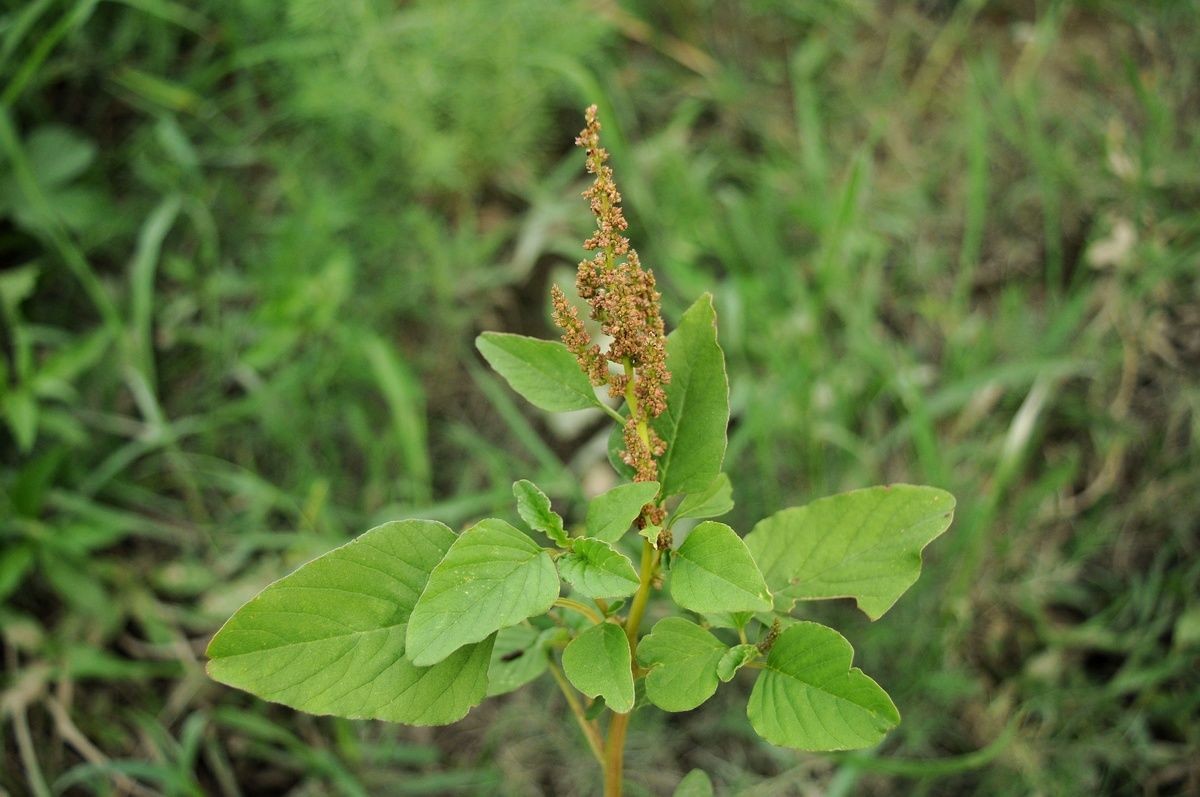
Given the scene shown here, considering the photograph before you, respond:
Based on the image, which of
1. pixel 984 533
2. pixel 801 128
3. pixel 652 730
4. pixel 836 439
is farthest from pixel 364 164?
pixel 984 533

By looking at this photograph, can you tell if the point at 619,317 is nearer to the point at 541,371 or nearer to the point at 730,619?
the point at 541,371

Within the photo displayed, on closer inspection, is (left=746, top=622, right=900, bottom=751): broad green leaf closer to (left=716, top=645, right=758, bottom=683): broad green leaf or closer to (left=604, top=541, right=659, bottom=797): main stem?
(left=716, top=645, right=758, bottom=683): broad green leaf

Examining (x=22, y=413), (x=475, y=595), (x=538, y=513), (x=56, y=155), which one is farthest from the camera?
(x=56, y=155)

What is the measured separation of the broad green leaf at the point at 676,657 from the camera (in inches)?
37.3

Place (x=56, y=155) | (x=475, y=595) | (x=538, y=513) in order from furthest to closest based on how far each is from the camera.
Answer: (x=56, y=155)
(x=538, y=513)
(x=475, y=595)

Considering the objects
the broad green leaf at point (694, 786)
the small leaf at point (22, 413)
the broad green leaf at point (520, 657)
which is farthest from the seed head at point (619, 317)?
the small leaf at point (22, 413)

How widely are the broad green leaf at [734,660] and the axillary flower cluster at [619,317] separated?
7.2 inches

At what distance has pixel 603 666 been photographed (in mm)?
924

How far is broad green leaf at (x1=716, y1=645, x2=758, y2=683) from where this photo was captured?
931 mm

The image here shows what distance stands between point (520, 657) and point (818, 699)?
0.34 meters

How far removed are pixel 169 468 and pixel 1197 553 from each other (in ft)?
7.33

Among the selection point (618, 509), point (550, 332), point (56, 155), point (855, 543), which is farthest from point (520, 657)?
point (56, 155)

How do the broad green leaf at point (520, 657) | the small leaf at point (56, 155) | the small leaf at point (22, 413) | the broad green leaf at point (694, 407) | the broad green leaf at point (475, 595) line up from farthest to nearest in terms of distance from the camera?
the small leaf at point (56, 155)
the small leaf at point (22, 413)
the broad green leaf at point (520, 657)
the broad green leaf at point (694, 407)
the broad green leaf at point (475, 595)

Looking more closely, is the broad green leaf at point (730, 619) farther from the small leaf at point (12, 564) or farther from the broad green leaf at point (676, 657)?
the small leaf at point (12, 564)
